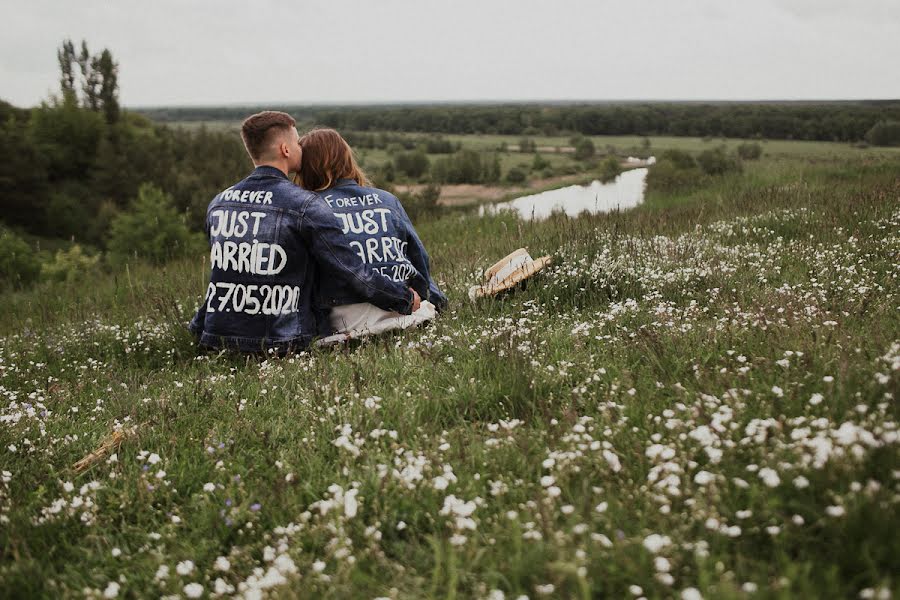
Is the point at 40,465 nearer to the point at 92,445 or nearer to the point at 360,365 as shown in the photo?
the point at 92,445

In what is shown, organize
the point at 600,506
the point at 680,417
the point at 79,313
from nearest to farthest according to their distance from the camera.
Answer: the point at 600,506 < the point at 680,417 < the point at 79,313

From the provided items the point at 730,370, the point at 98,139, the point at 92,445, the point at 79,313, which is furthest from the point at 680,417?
the point at 98,139

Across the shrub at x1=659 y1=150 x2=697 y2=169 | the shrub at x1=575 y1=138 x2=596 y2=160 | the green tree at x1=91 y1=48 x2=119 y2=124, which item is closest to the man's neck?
the shrub at x1=659 y1=150 x2=697 y2=169

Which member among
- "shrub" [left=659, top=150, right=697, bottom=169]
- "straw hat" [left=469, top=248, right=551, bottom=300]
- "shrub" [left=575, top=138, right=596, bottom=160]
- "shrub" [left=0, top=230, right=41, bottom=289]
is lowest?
"shrub" [left=0, top=230, right=41, bottom=289]

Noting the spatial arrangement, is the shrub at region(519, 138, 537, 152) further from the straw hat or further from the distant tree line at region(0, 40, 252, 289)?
the straw hat

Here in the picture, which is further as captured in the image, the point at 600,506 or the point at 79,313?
the point at 79,313

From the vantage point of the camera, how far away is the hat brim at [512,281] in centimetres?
557

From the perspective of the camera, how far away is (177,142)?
85438mm

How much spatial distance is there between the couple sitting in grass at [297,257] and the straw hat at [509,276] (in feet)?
1.93

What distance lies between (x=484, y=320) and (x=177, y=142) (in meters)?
92.7

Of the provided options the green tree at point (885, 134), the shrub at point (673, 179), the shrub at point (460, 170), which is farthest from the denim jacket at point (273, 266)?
the shrub at point (460, 170)

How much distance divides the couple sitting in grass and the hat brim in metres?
0.56

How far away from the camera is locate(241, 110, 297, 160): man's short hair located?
5184mm

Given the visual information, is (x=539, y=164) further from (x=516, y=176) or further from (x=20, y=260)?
(x=20, y=260)
